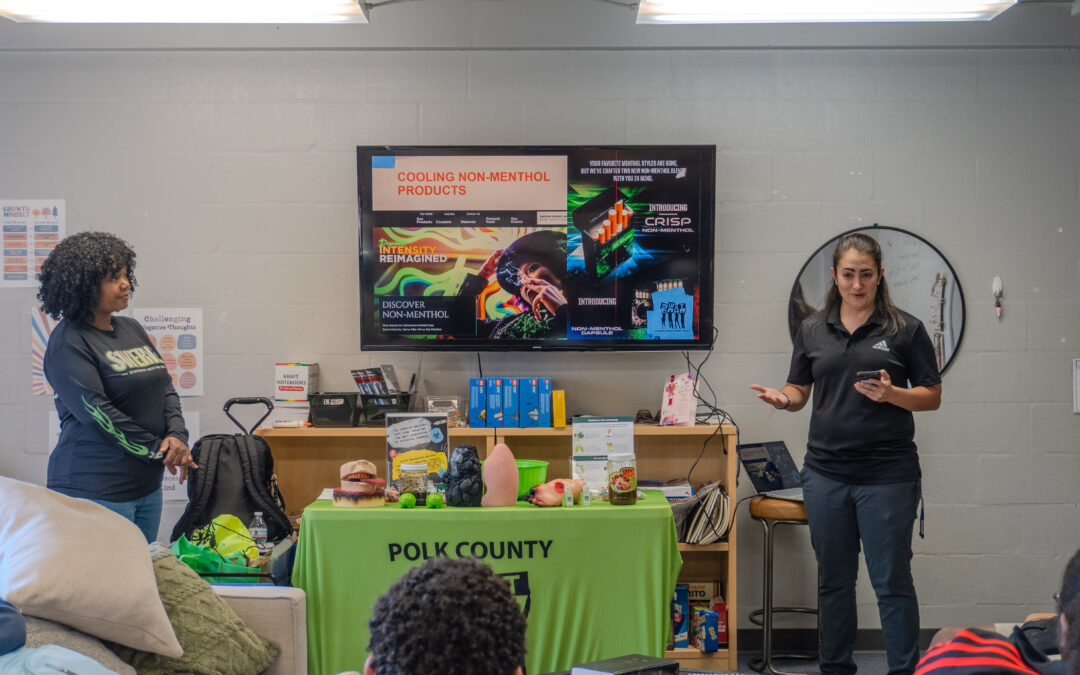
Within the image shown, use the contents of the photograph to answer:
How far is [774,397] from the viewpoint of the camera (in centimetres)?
303

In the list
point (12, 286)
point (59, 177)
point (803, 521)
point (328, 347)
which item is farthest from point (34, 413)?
point (803, 521)

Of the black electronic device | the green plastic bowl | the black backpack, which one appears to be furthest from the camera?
the black backpack

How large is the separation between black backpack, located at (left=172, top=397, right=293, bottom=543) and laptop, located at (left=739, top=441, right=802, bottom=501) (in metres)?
1.85

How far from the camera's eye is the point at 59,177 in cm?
390

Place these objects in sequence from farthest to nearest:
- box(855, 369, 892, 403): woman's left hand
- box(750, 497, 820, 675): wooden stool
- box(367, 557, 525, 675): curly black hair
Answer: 1. box(750, 497, 820, 675): wooden stool
2. box(855, 369, 892, 403): woman's left hand
3. box(367, 557, 525, 675): curly black hair

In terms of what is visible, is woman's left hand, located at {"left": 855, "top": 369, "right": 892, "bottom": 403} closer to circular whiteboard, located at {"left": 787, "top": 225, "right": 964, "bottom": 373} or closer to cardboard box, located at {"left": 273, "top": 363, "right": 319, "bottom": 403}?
circular whiteboard, located at {"left": 787, "top": 225, "right": 964, "bottom": 373}

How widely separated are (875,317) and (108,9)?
2805 mm

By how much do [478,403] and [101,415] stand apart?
139cm

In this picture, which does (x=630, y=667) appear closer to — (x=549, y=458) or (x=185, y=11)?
(x=549, y=458)

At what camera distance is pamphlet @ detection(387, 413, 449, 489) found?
306 centimetres

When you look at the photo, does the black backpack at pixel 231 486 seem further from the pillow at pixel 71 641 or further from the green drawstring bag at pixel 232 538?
the pillow at pixel 71 641

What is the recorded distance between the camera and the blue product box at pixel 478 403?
11.9 feet

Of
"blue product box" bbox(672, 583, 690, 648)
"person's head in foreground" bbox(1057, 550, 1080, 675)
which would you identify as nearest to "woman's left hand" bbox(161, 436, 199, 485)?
"blue product box" bbox(672, 583, 690, 648)

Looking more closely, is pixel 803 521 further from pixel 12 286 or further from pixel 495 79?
pixel 12 286
